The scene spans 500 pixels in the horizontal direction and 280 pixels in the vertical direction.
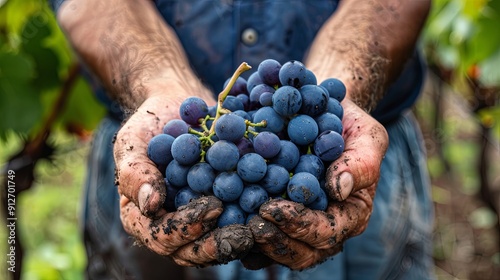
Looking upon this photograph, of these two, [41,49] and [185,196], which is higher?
[185,196]

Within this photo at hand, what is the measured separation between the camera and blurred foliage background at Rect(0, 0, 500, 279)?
6.28 feet

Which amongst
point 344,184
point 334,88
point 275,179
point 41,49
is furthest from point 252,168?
point 41,49

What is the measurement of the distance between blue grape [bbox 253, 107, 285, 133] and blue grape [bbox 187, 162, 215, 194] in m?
0.11

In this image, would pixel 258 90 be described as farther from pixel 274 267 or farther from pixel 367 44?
pixel 274 267

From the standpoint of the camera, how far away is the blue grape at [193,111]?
3.29ft

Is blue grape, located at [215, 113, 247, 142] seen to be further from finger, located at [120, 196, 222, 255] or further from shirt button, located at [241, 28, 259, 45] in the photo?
shirt button, located at [241, 28, 259, 45]

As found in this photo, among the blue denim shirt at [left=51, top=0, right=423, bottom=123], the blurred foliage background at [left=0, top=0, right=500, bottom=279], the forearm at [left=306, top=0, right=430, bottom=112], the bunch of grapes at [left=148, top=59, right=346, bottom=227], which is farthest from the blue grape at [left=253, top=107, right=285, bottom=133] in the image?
the blurred foliage background at [left=0, top=0, right=500, bottom=279]

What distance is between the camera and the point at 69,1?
4.86 feet

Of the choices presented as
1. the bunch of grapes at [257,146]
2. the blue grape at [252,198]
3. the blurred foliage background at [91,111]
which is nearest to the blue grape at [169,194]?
the bunch of grapes at [257,146]

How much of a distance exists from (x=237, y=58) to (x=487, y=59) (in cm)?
100

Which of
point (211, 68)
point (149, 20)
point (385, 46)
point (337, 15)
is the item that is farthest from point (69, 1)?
point (385, 46)

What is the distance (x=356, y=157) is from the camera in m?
0.99

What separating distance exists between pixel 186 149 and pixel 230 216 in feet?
0.37

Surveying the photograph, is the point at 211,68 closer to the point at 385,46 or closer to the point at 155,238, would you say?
the point at 385,46
